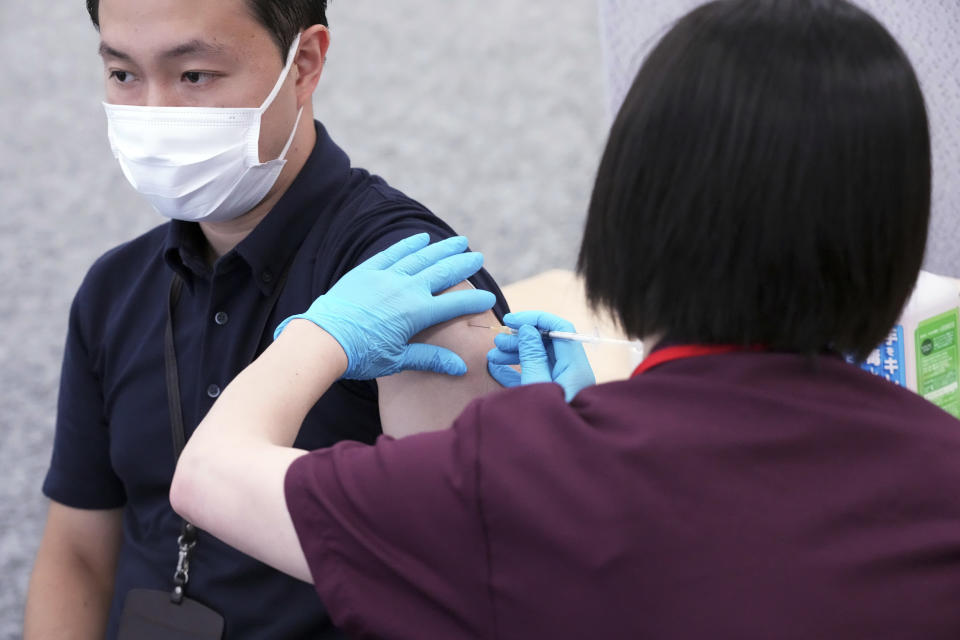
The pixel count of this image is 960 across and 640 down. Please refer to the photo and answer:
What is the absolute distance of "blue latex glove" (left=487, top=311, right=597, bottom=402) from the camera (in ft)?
4.30

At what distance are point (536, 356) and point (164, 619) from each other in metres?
0.65

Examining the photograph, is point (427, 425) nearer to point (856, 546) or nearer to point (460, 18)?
point (856, 546)

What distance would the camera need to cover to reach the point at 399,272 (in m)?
1.26

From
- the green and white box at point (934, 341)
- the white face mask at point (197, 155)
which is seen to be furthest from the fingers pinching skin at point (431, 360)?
the green and white box at point (934, 341)

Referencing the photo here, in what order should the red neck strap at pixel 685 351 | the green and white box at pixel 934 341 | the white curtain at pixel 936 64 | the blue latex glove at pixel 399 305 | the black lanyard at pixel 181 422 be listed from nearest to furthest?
1. the red neck strap at pixel 685 351
2. the blue latex glove at pixel 399 305
3. the black lanyard at pixel 181 422
4. the green and white box at pixel 934 341
5. the white curtain at pixel 936 64

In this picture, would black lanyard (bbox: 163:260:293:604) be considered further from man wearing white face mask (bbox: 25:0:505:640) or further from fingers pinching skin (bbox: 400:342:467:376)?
fingers pinching skin (bbox: 400:342:467:376)

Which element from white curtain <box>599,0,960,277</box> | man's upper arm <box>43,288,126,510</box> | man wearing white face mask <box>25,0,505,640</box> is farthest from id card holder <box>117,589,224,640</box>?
white curtain <box>599,0,960,277</box>

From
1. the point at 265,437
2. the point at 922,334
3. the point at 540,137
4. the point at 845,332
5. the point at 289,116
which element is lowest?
the point at 540,137

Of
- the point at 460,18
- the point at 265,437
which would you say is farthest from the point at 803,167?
the point at 460,18

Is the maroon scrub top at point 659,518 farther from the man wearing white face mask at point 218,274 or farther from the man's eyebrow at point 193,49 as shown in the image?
the man's eyebrow at point 193,49

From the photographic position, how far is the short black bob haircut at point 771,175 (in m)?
0.82

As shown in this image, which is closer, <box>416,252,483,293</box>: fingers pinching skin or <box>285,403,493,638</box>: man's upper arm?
<box>285,403,493,638</box>: man's upper arm

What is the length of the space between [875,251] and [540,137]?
4188mm

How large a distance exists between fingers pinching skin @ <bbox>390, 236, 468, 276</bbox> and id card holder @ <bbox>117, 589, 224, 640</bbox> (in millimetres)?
544
